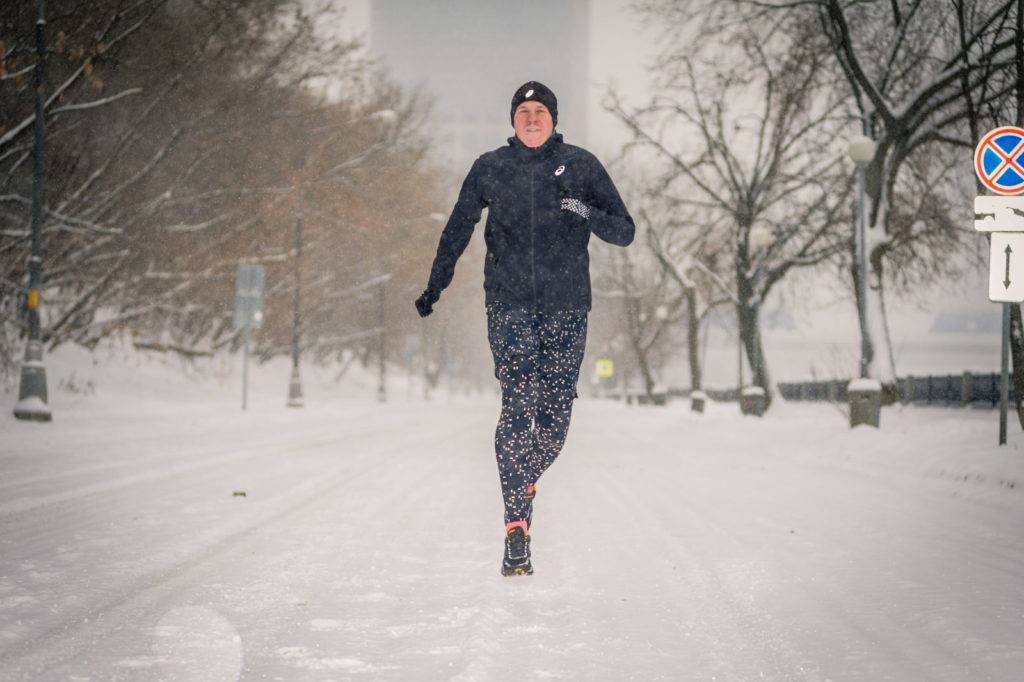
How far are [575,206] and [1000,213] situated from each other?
630 centimetres

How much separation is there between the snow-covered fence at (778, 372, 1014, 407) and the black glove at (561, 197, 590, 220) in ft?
58.8

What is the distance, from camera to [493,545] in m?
4.11

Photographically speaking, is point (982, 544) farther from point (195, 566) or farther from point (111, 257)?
point (111, 257)

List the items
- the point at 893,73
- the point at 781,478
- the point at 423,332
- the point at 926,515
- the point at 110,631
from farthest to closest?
the point at 423,332 < the point at 893,73 < the point at 781,478 < the point at 926,515 < the point at 110,631

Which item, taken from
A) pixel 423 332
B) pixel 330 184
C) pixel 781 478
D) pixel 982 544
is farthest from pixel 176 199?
pixel 423 332

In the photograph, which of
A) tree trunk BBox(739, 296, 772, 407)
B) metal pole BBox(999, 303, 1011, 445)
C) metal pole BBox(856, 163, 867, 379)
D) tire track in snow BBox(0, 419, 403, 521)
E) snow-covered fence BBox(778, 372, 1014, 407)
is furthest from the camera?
snow-covered fence BBox(778, 372, 1014, 407)

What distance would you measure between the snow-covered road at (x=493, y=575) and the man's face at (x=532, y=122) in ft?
6.66

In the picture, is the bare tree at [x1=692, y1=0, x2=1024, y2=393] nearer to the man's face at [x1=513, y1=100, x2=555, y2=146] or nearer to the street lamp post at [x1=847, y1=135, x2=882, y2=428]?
the street lamp post at [x1=847, y1=135, x2=882, y2=428]

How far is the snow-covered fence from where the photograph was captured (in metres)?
22.8

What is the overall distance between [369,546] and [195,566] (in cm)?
85

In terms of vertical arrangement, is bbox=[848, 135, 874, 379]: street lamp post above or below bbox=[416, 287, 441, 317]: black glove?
above

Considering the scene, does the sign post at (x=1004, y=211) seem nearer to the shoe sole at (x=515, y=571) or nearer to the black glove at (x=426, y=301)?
the black glove at (x=426, y=301)

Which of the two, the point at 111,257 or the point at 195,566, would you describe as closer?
the point at 195,566

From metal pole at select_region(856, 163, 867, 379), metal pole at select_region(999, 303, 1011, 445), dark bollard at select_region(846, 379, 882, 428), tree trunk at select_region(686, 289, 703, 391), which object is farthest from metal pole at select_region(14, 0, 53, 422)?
tree trunk at select_region(686, 289, 703, 391)
